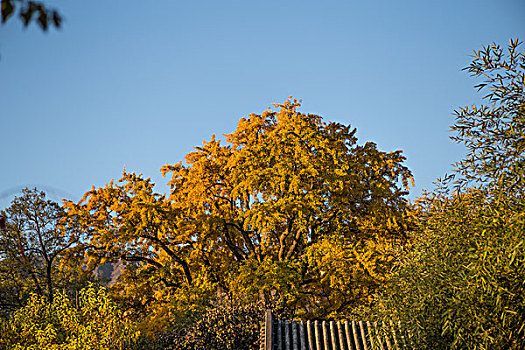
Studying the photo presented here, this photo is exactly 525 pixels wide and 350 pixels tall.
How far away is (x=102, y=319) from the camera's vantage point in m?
16.0

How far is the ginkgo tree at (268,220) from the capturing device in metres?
18.7

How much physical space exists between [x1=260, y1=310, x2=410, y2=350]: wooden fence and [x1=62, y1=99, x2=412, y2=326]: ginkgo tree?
426 centimetres

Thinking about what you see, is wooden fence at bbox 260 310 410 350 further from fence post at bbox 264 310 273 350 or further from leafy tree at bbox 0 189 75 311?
leafy tree at bbox 0 189 75 311

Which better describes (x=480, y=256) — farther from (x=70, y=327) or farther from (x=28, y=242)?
(x=28, y=242)

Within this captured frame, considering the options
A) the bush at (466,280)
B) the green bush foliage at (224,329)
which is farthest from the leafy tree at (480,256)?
the green bush foliage at (224,329)

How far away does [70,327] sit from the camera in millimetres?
16406

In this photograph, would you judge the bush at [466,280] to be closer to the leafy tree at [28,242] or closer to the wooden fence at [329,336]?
the wooden fence at [329,336]

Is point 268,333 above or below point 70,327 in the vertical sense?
below

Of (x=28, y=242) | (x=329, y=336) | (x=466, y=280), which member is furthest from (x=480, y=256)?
(x=28, y=242)

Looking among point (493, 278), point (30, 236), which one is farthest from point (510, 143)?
point (30, 236)

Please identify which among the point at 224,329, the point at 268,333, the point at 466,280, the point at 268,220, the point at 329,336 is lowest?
the point at 329,336

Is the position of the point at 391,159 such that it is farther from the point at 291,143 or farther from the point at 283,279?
the point at 283,279

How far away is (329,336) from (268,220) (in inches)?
265

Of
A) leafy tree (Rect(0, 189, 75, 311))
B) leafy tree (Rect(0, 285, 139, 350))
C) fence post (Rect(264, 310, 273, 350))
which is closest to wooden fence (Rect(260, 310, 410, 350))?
fence post (Rect(264, 310, 273, 350))
